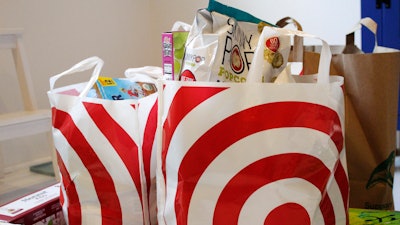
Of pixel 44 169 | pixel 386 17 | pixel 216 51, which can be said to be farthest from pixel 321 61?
pixel 44 169

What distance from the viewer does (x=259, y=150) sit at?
2.00 feet

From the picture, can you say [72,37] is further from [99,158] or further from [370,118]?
[370,118]

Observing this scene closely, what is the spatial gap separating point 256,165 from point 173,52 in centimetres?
25

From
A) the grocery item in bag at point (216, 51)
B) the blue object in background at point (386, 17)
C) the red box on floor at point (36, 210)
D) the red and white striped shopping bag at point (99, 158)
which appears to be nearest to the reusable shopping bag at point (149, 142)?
the red and white striped shopping bag at point (99, 158)

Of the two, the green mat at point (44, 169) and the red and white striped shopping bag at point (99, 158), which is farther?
the green mat at point (44, 169)

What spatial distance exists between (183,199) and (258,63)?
9.4 inches

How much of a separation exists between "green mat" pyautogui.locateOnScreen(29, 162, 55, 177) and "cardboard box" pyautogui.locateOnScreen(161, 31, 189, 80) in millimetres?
1615


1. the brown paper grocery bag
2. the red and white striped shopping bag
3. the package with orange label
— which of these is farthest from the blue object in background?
the red and white striped shopping bag

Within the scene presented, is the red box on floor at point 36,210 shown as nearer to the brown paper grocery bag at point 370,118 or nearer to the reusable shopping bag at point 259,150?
the reusable shopping bag at point 259,150

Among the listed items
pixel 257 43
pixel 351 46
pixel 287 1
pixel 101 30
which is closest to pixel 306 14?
pixel 287 1

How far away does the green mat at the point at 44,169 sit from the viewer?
2.18 metres

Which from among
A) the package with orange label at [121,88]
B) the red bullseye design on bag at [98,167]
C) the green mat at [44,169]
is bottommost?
the green mat at [44,169]

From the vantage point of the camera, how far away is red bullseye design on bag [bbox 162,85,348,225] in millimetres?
605

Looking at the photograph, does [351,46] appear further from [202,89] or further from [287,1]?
[287,1]
